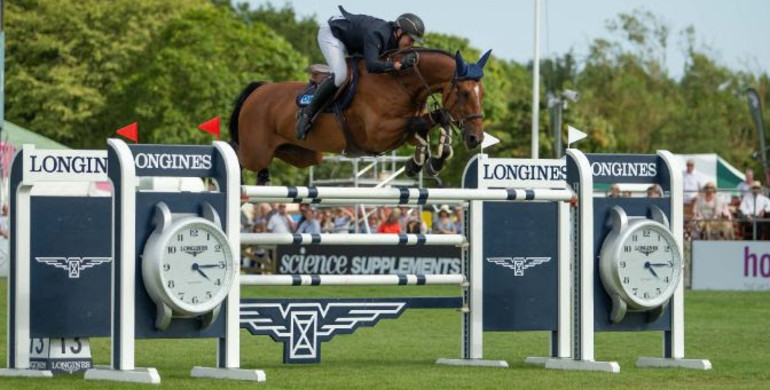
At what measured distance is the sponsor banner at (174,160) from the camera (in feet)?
31.5

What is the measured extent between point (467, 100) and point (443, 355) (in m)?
2.53

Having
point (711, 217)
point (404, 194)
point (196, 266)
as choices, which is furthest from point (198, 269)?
point (711, 217)

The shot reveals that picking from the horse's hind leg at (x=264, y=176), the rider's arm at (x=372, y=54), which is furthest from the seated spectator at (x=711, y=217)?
the rider's arm at (x=372, y=54)

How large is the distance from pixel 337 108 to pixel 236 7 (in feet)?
244

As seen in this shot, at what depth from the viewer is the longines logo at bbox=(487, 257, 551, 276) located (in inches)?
440

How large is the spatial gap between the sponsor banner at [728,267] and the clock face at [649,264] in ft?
40.7

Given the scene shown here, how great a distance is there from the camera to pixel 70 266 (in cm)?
1026

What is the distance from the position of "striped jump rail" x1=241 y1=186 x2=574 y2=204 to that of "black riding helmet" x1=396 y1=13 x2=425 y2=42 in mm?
1322

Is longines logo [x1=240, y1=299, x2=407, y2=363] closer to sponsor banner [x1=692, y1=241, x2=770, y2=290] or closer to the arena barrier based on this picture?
the arena barrier

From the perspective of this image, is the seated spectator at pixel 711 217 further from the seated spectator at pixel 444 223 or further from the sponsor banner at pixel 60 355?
the sponsor banner at pixel 60 355

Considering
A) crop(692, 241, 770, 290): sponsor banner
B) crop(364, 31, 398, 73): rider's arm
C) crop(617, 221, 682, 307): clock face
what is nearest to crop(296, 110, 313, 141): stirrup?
crop(364, 31, 398, 73): rider's arm

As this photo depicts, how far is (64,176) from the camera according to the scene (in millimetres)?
10133

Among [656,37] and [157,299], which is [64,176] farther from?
[656,37]

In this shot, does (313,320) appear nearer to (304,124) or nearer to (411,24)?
(304,124)
